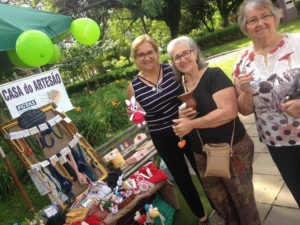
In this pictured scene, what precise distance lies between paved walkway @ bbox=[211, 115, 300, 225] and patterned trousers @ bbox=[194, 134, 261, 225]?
40cm

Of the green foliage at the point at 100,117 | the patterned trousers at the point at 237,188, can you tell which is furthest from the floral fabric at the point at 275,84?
the green foliage at the point at 100,117

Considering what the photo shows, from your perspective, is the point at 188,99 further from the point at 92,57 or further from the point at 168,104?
the point at 92,57

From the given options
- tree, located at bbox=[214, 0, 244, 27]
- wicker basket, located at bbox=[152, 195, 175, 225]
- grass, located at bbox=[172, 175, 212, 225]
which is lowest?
grass, located at bbox=[172, 175, 212, 225]

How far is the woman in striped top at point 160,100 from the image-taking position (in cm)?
255

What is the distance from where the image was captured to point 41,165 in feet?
10.2

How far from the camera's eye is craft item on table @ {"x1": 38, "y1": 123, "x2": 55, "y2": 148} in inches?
128

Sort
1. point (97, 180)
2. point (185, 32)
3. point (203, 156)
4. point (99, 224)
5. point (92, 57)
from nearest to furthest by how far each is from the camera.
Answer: point (203, 156), point (99, 224), point (97, 180), point (92, 57), point (185, 32)

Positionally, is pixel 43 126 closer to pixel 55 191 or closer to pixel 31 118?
pixel 31 118

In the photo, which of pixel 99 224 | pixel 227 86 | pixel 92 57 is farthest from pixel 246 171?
pixel 92 57

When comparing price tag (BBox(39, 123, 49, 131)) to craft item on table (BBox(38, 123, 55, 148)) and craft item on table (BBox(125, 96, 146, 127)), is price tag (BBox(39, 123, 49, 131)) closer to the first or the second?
craft item on table (BBox(38, 123, 55, 148))

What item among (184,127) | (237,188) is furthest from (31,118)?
(237,188)

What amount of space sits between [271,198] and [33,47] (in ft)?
9.22

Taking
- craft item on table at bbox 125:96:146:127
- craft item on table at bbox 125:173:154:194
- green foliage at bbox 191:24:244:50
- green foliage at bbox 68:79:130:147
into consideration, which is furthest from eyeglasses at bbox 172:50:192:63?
green foliage at bbox 191:24:244:50

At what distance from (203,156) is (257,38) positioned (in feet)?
3.04
